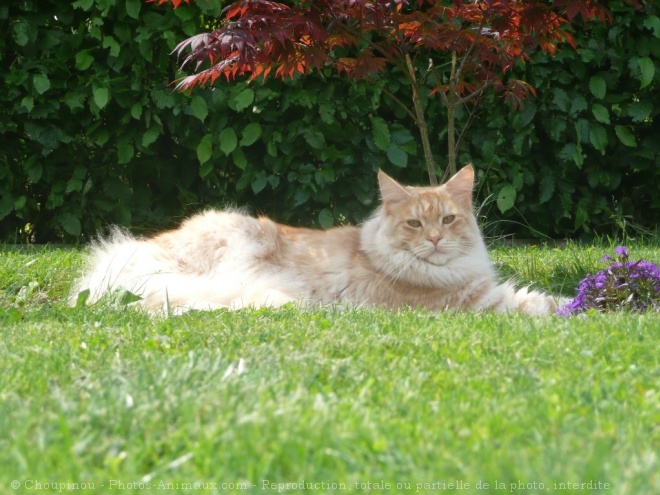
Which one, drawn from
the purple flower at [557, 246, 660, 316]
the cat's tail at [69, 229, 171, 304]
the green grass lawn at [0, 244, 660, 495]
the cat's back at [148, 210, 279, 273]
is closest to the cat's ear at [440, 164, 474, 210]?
the purple flower at [557, 246, 660, 316]

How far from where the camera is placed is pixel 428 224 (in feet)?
15.0

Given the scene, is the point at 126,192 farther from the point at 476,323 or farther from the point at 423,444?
the point at 423,444

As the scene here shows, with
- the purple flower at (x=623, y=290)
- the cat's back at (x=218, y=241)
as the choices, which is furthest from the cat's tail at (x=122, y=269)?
the purple flower at (x=623, y=290)

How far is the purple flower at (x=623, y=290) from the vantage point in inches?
164

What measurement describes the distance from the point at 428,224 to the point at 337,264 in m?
0.59

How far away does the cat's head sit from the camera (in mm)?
4555

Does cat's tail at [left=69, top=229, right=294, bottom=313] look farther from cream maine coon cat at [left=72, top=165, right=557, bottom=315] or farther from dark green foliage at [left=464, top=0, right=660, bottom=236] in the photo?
dark green foliage at [left=464, top=0, right=660, bottom=236]

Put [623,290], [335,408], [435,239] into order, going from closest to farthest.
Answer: [335,408], [623,290], [435,239]

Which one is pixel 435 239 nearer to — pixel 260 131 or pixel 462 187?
pixel 462 187

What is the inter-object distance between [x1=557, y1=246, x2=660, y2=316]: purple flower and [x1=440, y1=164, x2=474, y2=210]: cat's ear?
85 cm

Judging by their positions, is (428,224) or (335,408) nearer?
(335,408)

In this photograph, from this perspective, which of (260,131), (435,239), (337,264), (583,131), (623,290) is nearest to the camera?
(623,290)

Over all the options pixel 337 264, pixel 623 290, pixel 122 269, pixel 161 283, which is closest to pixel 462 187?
pixel 337 264

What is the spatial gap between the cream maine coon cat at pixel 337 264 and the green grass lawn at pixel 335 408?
1233 millimetres
